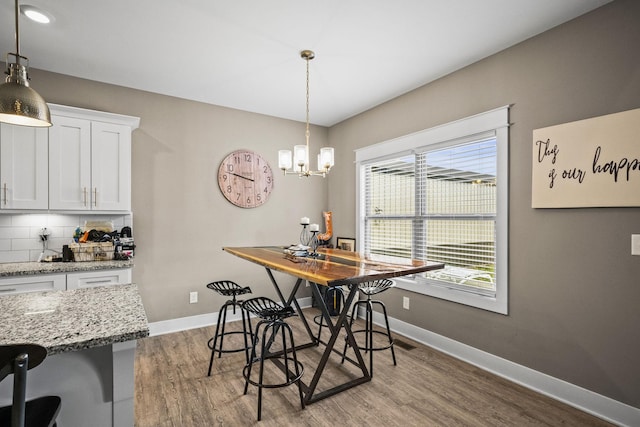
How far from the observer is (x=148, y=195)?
11.7ft

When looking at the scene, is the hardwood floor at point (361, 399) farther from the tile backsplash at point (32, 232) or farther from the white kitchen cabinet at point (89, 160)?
the white kitchen cabinet at point (89, 160)

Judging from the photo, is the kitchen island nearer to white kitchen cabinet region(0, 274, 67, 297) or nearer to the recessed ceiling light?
white kitchen cabinet region(0, 274, 67, 297)

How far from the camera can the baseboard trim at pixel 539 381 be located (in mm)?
2078

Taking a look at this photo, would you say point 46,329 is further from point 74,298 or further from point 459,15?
point 459,15

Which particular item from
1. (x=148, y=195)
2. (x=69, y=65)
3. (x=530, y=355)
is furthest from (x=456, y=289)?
(x=69, y=65)

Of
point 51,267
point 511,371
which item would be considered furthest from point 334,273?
point 51,267

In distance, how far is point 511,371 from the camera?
2615 mm

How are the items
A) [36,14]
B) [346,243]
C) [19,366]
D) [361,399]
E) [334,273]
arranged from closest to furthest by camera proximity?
[19,366], [334,273], [36,14], [361,399], [346,243]

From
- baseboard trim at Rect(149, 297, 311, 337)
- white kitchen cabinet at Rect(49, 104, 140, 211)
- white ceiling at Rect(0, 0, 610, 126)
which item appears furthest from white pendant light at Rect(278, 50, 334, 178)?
baseboard trim at Rect(149, 297, 311, 337)

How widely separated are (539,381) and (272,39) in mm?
3348

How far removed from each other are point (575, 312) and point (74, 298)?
10.2 feet

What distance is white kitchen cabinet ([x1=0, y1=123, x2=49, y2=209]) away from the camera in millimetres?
2756

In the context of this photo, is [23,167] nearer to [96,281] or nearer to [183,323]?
[96,281]

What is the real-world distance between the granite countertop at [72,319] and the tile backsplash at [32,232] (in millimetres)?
1789
